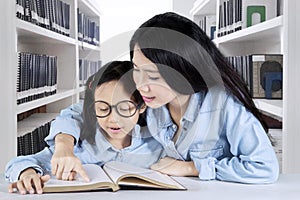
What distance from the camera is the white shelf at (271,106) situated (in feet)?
4.83

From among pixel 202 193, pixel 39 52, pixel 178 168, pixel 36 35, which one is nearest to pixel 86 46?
pixel 36 35

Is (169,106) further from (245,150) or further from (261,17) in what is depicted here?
(261,17)

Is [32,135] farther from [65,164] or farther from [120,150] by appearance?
[65,164]

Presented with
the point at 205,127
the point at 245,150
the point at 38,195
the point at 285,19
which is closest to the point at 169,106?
the point at 205,127

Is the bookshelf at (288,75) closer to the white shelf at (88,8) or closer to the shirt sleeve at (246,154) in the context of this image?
the white shelf at (88,8)

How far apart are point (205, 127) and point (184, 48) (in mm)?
157

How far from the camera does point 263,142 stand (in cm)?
95

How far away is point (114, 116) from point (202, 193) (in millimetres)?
343

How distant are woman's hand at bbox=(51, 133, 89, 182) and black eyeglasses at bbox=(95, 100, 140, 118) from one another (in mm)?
157

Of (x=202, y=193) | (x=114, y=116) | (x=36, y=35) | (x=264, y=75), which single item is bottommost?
(x=202, y=193)

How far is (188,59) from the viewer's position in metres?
1.03

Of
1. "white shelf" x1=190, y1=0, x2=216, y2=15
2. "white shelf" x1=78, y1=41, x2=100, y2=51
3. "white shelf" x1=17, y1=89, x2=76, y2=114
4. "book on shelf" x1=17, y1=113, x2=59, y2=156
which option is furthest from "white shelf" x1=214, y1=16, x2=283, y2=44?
"book on shelf" x1=17, y1=113, x2=59, y2=156

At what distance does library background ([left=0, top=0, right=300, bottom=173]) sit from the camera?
142cm

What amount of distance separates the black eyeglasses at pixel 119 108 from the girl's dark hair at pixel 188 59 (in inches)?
4.6
